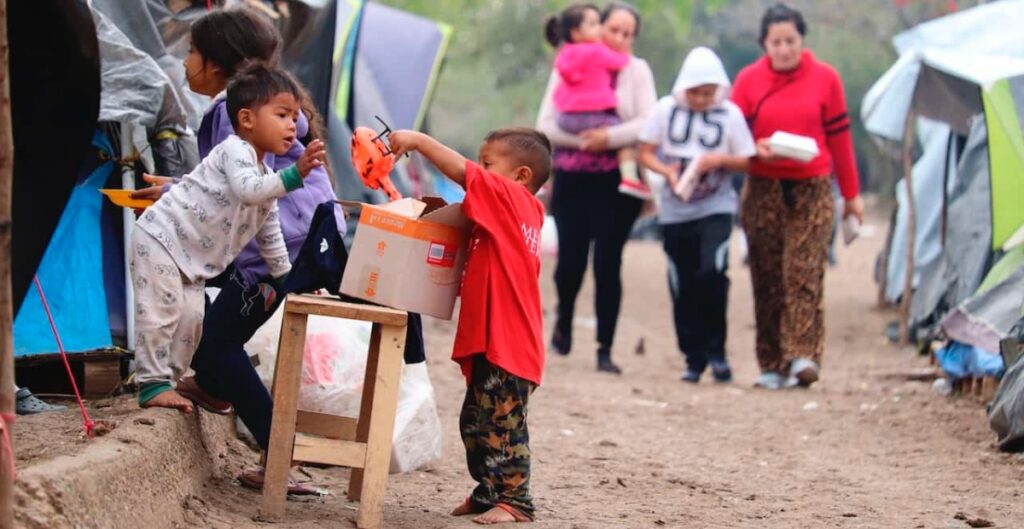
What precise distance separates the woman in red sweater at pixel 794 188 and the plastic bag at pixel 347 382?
3.16 meters

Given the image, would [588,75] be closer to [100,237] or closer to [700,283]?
[700,283]

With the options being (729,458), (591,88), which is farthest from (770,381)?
(729,458)

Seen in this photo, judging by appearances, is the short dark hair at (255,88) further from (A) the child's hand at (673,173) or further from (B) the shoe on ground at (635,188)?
(B) the shoe on ground at (635,188)

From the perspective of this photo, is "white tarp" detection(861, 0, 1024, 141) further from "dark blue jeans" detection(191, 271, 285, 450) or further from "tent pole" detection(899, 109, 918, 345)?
"dark blue jeans" detection(191, 271, 285, 450)

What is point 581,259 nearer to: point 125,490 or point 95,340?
point 95,340

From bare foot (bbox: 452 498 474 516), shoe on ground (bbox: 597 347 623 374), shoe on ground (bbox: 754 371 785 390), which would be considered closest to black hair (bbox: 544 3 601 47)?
shoe on ground (bbox: 597 347 623 374)

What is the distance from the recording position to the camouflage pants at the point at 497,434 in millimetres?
4113

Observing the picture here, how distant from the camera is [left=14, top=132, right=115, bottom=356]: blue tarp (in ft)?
15.8

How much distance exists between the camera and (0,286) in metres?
3.07

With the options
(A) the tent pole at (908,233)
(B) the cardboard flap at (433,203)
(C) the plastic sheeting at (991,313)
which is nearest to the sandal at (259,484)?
(B) the cardboard flap at (433,203)

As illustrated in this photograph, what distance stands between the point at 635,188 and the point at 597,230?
1.23 ft

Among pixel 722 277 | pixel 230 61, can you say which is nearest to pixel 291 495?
pixel 230 61

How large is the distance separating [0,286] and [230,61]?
1611 millimetres

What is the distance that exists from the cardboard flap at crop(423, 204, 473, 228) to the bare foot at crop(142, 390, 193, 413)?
90cm
